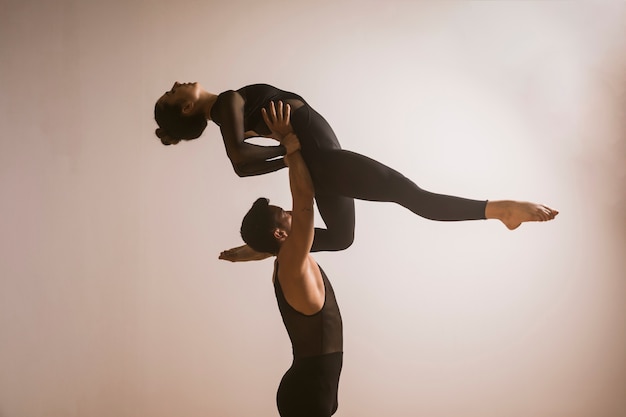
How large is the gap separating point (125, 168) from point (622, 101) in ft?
7.42

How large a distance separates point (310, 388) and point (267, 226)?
53cm

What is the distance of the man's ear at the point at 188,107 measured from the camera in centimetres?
195

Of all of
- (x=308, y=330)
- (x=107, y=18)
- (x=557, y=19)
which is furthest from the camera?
(x=557, y=19)

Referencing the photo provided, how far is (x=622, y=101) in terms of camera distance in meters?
2.78

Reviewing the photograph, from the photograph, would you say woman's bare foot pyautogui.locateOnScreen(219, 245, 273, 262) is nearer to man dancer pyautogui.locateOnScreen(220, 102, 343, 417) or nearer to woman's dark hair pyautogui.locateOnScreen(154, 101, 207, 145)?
man dancer pyautogui.locateOnScreen(220, 102, 343, 417)

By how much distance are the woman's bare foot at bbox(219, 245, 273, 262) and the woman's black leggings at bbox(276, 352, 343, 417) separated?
0.47 meters

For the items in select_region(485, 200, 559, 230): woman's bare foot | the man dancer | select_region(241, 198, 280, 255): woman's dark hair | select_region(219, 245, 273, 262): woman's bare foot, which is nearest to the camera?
select_region(485, 200, 559, 230): woman's bare foot

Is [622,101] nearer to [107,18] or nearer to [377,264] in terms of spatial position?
[377,264]

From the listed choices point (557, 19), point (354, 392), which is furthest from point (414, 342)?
point (557, 19)

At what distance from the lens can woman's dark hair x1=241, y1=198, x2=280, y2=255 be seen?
194cm

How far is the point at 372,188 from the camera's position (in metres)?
1.88

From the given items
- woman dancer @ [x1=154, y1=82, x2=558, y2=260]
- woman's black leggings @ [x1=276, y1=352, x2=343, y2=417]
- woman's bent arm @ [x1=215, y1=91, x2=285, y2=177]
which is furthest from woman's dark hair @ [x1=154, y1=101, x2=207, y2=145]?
woman's black leggings @ [x1=276, y1=352, x2=343, y2=417]

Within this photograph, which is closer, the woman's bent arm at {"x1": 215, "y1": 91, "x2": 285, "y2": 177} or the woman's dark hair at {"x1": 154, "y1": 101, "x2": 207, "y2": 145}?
the woman's bent arm at {"x1": 215, "y1": 91, "x2": 285, "y2": 177}

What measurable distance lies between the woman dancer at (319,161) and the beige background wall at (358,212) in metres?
0.39
